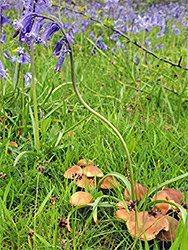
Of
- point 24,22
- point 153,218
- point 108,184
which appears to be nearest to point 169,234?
point 153,218

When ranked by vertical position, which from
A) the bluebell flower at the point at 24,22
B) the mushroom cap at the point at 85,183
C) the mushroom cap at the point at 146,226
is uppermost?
the bluebell flower at the point at 24,22

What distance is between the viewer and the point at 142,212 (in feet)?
5.00

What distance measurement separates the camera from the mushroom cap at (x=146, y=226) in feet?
4.50

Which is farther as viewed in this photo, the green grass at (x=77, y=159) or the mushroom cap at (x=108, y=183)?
the mushroom cap at (x=108, y=183)

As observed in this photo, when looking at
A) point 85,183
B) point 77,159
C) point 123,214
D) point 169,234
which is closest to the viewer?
point 169,234

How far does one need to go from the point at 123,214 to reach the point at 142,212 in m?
0.11

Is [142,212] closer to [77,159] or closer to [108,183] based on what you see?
[108,183]

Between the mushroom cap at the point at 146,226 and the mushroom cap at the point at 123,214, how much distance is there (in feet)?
0.13

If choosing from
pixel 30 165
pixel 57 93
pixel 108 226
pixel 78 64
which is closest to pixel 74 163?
pixel 30 165

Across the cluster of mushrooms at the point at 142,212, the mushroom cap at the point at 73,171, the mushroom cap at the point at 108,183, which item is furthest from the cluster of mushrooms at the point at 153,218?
the mushroom cap at the point at 73,171

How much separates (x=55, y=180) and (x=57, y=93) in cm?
143

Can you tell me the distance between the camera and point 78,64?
389 cm

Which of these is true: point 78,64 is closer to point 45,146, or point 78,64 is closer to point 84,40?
point 84,40

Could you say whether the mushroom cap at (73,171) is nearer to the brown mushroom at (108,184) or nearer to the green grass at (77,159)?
the green grass at (77,159)
